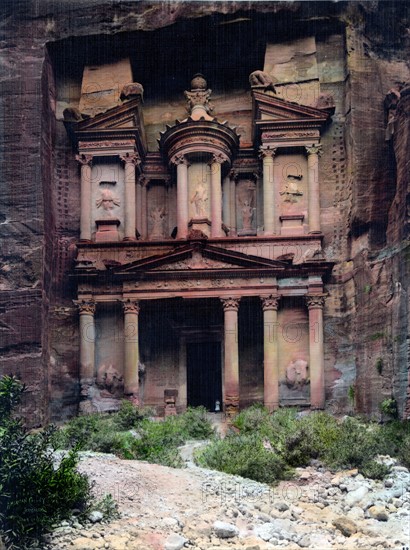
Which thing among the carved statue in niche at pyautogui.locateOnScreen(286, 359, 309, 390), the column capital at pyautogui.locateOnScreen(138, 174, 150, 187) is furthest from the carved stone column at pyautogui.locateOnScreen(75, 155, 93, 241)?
the carved statue in niche at pyautogui.locateOnScreen(286, 359, 309, 390)

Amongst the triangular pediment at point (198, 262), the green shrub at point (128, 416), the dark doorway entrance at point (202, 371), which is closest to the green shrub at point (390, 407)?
the triangular pediment at point (198, 262)

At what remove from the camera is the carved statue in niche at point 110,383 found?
2312cm

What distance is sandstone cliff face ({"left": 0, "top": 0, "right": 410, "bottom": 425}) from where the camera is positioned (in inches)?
865

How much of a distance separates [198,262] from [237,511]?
33.0ft

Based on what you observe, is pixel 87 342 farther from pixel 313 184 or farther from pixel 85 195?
pixel 313 184

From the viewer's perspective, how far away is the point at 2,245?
74.4 feet

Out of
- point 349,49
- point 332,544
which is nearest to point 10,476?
point 332,544

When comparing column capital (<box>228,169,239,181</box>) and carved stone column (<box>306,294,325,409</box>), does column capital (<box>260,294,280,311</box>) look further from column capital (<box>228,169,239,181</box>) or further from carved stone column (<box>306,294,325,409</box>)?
column capital (<box>228,169,239,181</box>)

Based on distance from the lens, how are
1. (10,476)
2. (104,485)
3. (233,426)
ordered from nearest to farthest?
1. (10,476)
2. (104,485)
3. (233,426)

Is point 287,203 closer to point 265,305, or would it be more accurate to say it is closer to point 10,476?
point 265,305

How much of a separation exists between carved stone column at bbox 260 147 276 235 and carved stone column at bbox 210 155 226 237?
1.25 m

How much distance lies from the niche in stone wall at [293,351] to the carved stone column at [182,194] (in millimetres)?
3534

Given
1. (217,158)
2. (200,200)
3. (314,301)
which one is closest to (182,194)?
(200,200)

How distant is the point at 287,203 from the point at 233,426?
713 cm
